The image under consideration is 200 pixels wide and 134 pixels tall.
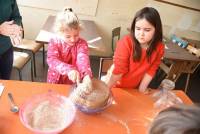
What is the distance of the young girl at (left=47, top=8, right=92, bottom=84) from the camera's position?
1.46 m

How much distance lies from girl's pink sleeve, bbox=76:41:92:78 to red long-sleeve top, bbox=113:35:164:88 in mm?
218

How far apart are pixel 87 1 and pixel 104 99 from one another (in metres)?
2.31

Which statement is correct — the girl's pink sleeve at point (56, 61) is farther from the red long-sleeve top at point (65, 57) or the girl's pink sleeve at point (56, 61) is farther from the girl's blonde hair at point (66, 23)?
the girl's blonde hair at point (66, 23)

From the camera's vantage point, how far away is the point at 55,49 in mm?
1562

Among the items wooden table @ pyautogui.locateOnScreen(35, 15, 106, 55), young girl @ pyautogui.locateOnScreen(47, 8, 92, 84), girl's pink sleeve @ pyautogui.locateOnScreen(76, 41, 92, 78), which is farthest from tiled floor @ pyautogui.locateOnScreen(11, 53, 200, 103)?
girl's pink sleeve @ pyautogui.locateOnScreen(76, 41, 92, 78)

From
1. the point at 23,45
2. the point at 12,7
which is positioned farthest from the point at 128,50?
the point at 23,45

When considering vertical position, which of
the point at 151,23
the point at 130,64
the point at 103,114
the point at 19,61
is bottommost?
the point at 19,61

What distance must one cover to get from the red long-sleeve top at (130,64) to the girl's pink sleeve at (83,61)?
8.6 inches

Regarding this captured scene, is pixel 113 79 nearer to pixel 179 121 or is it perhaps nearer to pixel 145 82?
pixel 145 82

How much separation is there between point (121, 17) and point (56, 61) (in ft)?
7.19

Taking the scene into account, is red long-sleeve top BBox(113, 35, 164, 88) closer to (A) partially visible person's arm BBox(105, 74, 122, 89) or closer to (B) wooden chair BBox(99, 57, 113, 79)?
(A) partially visible person's arm BBox(105, 74, 122, 89)

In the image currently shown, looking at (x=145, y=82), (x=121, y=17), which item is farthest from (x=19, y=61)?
(x=121, y=17)

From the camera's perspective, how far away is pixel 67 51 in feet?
5.24

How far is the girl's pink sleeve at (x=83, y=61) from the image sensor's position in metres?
1.49
